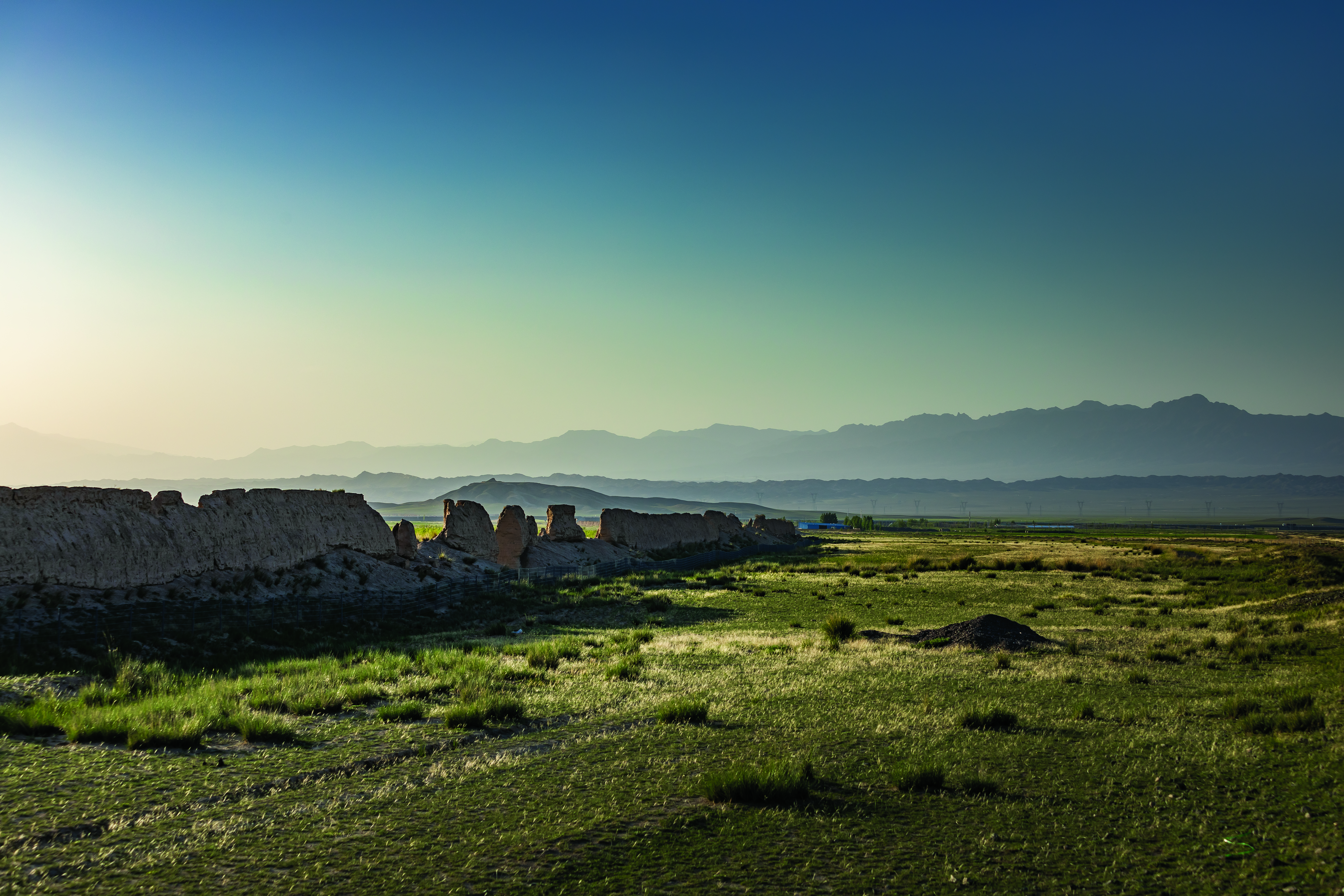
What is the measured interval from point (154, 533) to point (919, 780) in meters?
27.5

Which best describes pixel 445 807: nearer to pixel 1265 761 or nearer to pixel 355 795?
pixel 355 795

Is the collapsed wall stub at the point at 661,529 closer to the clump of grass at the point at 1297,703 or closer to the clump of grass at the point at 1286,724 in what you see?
the clump of grass at the point at 1297,703

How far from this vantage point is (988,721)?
11.8m

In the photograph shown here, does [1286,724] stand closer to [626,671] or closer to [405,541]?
[626,671]


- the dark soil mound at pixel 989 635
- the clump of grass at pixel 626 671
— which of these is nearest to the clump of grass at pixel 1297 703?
the dark soil mound at pixel 989 635

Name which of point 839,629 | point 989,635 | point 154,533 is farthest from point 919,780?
point 154,533

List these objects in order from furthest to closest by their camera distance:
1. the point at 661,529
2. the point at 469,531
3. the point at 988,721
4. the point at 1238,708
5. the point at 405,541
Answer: the point at 661,529
the point at 469,531
the point at 405,541
the point at 1238,708
the point at 988,721

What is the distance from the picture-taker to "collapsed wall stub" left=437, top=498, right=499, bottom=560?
48.3 meters

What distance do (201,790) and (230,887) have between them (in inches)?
121

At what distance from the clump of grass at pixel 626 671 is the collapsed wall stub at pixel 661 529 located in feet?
163

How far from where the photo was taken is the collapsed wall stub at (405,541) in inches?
1625

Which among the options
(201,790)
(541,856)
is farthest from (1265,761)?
(201,790)

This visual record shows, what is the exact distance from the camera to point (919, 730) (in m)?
11.5

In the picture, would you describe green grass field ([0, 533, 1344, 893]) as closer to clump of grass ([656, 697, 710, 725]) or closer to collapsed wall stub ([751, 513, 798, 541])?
clump of grass ([656, 697, 710, 725])
